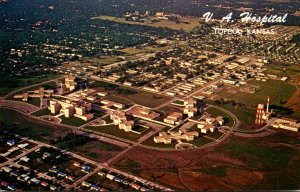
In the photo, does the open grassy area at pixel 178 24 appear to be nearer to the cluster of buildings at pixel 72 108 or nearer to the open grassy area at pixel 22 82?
the open grassy area at pixel 22 82

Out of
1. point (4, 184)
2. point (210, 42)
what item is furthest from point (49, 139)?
point (210, 42)

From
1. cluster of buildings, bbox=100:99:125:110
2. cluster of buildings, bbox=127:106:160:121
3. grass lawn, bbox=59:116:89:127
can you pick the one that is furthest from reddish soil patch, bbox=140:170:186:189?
cluster of buildings, bbox=100:99:125:110

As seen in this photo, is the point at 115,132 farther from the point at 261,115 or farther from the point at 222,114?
the point at 261,115

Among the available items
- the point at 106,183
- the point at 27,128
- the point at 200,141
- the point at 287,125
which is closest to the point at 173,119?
the point at 200,141

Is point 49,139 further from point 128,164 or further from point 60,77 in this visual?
point 60,77

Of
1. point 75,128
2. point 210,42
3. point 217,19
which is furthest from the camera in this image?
point 217,19

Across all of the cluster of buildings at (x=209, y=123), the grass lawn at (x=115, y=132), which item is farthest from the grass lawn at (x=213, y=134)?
the grass lawn at (x=115, y=132)
